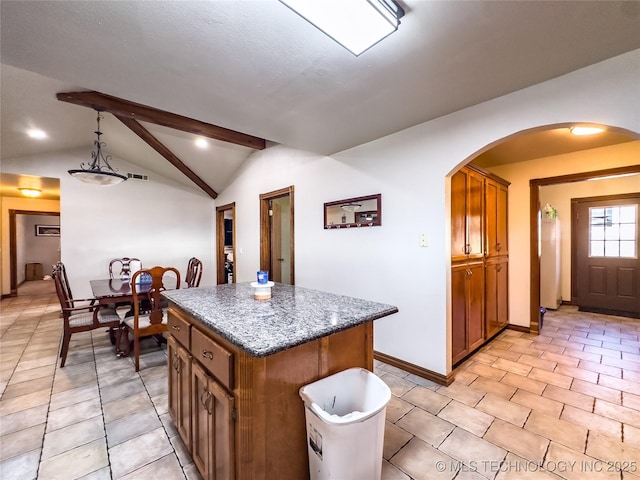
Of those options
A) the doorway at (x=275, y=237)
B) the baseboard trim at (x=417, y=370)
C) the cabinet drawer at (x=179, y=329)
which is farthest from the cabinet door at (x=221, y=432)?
the doorway at (x=275, y=237)

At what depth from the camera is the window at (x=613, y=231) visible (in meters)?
4.36

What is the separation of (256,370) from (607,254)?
6.17 meters

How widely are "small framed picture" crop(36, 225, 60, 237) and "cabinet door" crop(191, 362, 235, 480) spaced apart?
441 inches

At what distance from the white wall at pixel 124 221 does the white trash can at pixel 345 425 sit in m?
5.67

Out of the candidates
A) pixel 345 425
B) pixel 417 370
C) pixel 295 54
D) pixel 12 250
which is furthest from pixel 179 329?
pixel 12 250

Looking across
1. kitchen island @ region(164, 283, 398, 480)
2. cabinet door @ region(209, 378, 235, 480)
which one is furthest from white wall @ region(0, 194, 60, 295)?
cabinet door @ region(209, 378, 235, 480)

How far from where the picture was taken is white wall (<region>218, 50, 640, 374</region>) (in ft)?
5.52

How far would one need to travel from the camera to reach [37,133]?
155 inches

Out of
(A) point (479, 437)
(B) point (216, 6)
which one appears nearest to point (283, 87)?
(B) point (216, 6)

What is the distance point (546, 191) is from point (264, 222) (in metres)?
5.28

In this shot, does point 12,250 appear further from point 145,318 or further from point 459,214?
point 459,214

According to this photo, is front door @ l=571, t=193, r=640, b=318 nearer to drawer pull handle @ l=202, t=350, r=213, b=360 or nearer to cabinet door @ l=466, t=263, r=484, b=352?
cabinet door @ l=466, t=263, r=484, b=352

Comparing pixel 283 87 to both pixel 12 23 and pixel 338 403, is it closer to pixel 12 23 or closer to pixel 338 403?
pixel 12 23

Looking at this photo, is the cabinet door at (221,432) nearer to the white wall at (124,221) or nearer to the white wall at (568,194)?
the white wall at (124,221)
